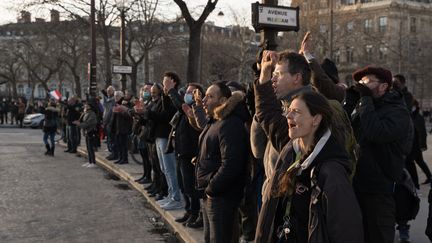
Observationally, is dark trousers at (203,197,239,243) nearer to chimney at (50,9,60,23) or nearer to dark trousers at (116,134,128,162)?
dark trousers at (116,134,128,162)

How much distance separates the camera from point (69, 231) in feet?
23.3

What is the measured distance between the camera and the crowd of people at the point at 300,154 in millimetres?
2836

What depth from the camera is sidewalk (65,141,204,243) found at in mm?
6579

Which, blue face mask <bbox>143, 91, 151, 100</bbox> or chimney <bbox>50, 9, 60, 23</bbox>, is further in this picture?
chimney <bbox>50, 9, 60, 23</bbox>

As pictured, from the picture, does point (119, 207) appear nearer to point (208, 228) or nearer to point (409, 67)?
point (208, 228)

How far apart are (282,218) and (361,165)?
1.30 metres

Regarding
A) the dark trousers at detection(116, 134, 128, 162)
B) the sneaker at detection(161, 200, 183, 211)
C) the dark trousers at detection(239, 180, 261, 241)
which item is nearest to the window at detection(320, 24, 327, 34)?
the dark trousers at detection(116, 134, 128, 162)

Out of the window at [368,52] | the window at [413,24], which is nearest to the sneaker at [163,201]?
the window at [368,52]

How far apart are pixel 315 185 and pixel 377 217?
143 centimetres

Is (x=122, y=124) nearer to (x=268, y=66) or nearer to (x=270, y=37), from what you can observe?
(x=270, y=37)

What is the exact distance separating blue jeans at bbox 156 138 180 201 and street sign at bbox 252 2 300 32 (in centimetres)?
269

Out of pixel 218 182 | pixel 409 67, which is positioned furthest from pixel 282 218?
pixel 409 67

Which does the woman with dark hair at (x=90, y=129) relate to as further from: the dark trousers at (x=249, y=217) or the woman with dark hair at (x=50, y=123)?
the dark trousers at (x=249, y=217)

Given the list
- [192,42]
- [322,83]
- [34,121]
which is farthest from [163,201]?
[34,121]
